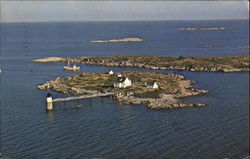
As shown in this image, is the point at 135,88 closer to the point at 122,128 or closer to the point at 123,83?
the point at 123,83

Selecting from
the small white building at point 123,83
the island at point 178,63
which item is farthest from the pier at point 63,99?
the island at point 178,63

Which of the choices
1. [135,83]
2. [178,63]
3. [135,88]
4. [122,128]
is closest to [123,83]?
[135,88]

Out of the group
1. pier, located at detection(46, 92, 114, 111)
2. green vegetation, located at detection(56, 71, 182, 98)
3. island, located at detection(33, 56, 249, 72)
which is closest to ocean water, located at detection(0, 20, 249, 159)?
pier, located at detection(46, 92, 114, 111)

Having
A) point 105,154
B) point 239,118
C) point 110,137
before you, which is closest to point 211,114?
point 239,118

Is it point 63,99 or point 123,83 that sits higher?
point 123,83

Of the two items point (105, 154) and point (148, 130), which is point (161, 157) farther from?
point (148, 130)
